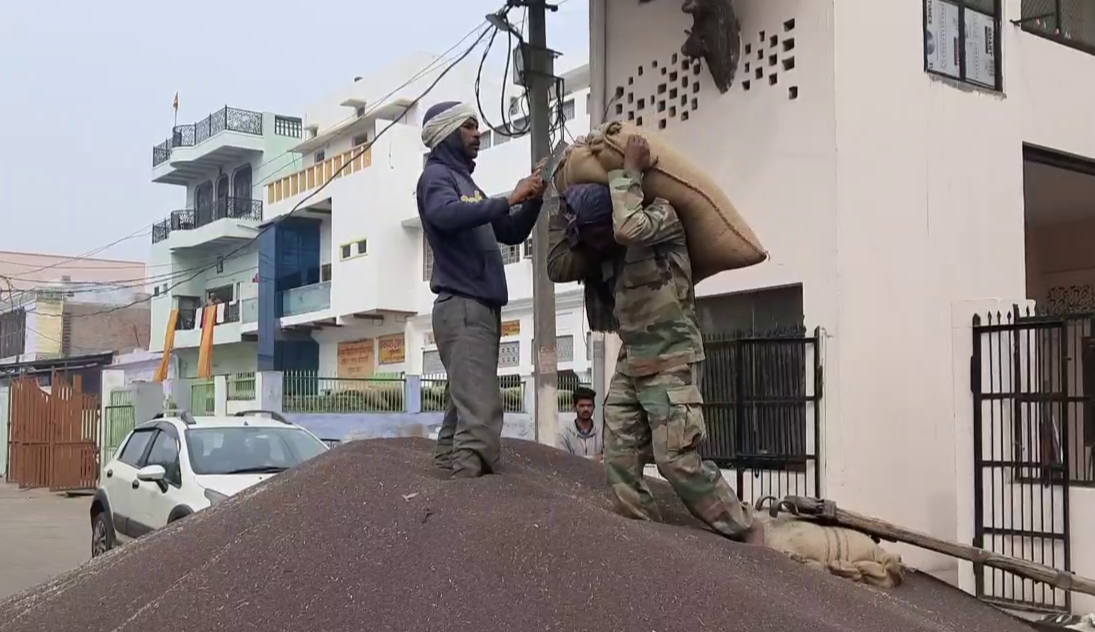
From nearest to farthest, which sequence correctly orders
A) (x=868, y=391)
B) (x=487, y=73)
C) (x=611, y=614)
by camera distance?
(x=611, y=614), (x=868, y=391), (x=487, y=73)

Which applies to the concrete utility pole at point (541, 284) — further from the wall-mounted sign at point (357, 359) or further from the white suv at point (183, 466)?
the wall-mounted sign at point (357, 359)

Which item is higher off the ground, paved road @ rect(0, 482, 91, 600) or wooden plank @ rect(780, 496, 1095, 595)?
wooden plank @ rect(780, 496, 1095, 595)

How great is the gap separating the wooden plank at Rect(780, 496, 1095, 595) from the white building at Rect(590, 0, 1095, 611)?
7.06 feet

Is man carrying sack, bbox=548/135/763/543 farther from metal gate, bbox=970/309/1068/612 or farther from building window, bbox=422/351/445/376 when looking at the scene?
building window, bbox=422/351/445/376

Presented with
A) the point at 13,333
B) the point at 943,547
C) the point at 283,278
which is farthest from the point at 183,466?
the point at 13,333

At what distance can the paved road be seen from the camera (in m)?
9.47

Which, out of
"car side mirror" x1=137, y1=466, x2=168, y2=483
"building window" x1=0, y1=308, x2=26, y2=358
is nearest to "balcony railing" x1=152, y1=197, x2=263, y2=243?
"building window" x1=0, y1=308, x2=26, y2=358

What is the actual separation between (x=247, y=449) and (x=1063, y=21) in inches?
308

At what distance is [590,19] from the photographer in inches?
368

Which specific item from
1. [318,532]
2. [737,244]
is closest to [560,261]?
[737,244]

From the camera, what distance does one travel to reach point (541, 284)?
33.9 ft

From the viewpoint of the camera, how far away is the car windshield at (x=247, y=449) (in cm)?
862

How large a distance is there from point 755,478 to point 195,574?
4745 millimetres

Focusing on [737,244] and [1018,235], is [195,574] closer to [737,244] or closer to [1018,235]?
[737,244]
